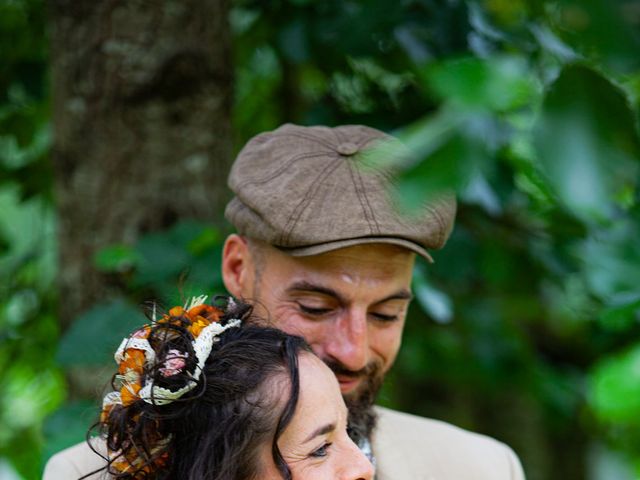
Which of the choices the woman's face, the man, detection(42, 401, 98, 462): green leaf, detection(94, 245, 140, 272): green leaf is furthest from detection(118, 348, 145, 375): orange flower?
detection(94, 245, 140, 272): green leaf

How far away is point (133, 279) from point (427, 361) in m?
1.78

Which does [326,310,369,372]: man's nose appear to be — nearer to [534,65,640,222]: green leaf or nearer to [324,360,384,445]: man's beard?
[324,360,384,445]: man's beard

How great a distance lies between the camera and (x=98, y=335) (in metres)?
2.75

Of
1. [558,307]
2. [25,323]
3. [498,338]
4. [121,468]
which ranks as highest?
[121,468]

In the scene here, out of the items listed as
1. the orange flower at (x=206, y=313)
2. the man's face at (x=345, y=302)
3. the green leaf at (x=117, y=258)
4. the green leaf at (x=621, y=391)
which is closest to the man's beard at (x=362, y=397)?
the man's face at (x=345, y=302)

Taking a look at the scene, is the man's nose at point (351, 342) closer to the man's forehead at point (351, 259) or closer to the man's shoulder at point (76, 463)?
the man's forehead at point (351, 259)

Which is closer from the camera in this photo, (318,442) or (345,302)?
(318,442)

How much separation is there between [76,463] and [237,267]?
2.09ft

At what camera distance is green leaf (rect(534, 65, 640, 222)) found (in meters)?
0.92

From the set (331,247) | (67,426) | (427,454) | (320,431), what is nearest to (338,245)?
(331,247)

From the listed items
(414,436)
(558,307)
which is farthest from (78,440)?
(558,307)

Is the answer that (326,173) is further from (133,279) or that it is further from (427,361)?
(427,361)

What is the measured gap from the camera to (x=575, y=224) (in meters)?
3.29

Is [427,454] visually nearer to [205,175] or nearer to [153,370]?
[153,370]
